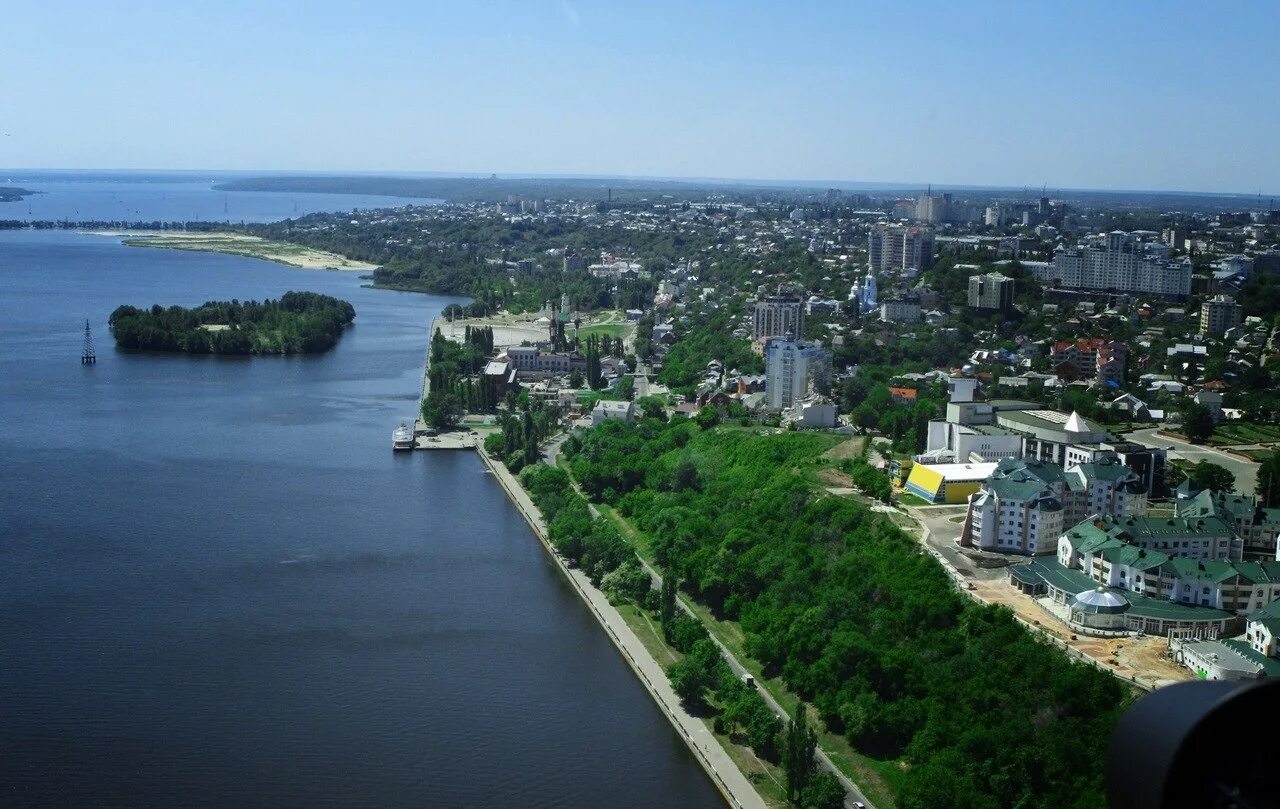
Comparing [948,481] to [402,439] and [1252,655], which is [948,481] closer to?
[1252,655]

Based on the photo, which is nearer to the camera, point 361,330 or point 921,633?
point 921,633

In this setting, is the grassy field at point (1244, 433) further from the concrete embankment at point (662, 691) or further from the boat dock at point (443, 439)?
the boat dock at point (443, 439)

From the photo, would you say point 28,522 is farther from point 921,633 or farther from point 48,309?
point 48,309

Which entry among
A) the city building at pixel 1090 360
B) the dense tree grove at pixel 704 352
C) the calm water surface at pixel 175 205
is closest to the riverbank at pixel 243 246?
the calm water surface at pixel 175 205

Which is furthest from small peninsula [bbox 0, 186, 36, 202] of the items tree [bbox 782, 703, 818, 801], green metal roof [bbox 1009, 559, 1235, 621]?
tree [bbox 782, 703, 818, 801]

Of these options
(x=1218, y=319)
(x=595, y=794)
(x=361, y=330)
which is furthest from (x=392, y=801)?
(x=361, y=330)

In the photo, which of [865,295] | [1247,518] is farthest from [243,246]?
[1247,518]

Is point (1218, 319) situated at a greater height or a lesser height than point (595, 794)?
greater
